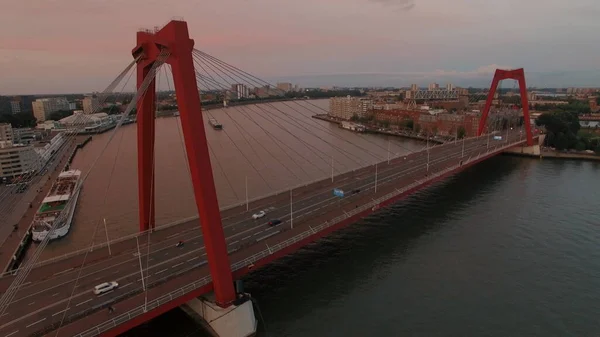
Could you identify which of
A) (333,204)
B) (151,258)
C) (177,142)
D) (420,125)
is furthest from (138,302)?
(420,125)

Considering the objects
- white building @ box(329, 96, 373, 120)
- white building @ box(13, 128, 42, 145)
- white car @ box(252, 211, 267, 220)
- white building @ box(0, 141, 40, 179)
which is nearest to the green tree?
white building @ box(329, 96, 373, 120)

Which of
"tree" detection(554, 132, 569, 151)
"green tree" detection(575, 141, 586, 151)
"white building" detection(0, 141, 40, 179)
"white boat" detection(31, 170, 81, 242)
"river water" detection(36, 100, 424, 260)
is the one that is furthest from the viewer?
"tree" detection(554, 132, 569, 151)

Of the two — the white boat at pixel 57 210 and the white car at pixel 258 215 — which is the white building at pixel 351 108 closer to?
the white boat at pixel 57 210

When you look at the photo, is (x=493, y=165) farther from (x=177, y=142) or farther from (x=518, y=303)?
(x=177, y=142)

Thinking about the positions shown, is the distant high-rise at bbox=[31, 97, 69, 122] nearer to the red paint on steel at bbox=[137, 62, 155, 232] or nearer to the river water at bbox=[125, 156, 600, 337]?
the red paint on steel at bbox=[137, 62, 155, 232]

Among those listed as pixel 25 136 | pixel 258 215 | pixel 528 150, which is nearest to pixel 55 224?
pixel 258 215

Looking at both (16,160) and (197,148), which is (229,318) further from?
Answer: (16,160)
